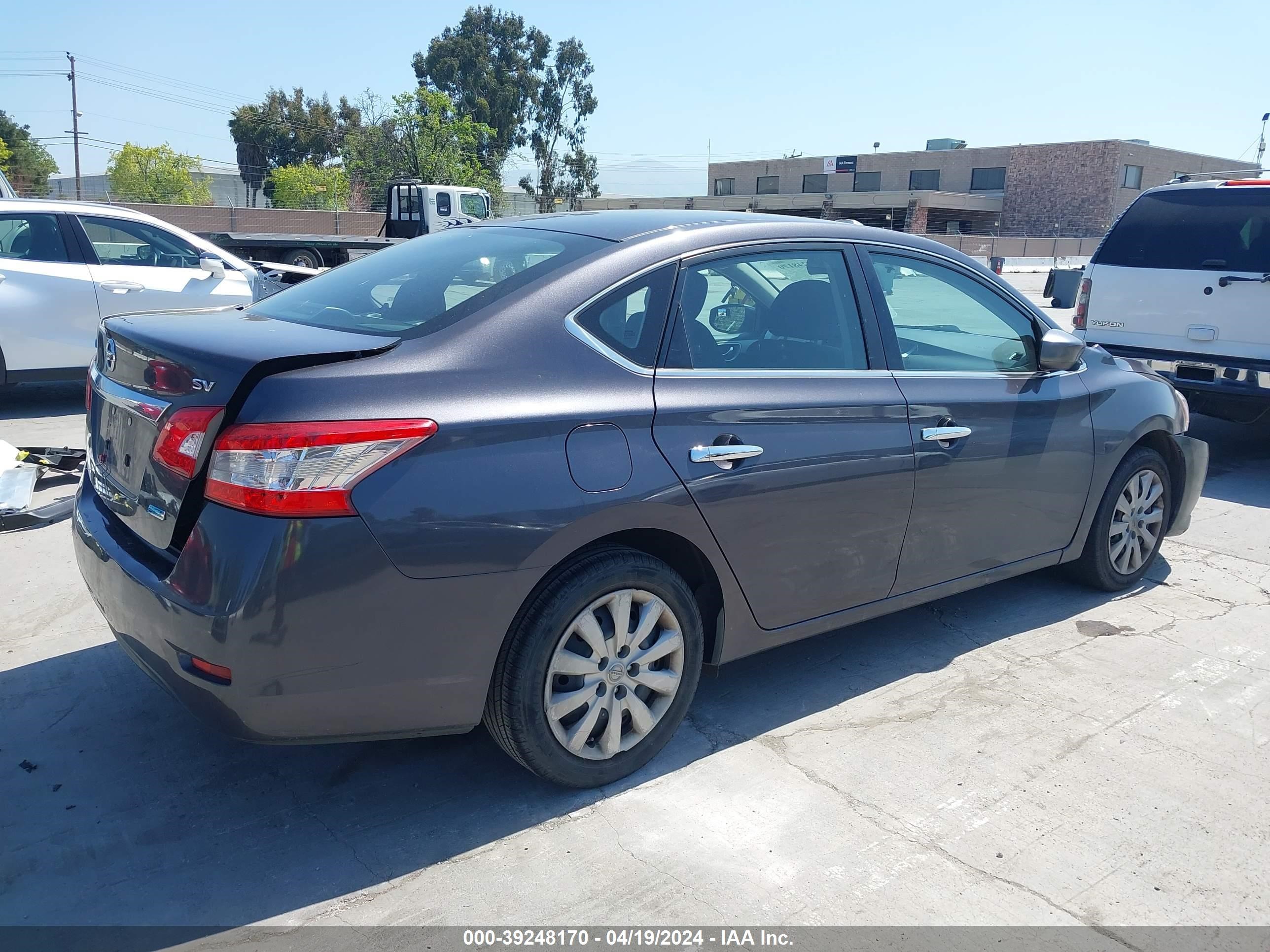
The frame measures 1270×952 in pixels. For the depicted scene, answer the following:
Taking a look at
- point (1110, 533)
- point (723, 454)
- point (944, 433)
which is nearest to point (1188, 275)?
point (1110, 533)

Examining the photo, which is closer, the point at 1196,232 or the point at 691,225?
the point at 691,225

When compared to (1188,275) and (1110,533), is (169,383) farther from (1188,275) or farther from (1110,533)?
(1188,275)

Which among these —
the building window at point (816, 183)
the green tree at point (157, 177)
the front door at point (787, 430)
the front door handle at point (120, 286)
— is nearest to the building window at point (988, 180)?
the building window at point (816, 183)

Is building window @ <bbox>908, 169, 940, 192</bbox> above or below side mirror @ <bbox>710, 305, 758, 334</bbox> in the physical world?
above

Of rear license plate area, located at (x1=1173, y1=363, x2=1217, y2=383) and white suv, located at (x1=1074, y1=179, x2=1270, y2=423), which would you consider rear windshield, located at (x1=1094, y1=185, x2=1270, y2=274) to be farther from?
rear license plate area, located at (x1=1173, y1=363, x2=1217, y2=383)

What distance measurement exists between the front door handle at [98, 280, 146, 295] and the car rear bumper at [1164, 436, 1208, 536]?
302 inches

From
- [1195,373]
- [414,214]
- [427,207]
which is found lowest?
[1195,373]

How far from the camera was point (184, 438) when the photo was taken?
8.93 ft

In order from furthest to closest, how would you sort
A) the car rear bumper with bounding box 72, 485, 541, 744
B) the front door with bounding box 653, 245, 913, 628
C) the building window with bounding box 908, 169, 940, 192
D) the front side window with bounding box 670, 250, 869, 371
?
1. the building window with bounding box 908, 169, 940, 192
2. the front side window with bounding box 670, 250, 869, 371
3. the front door with bounding box 653, 245, 913, 628
4. the car rear bumper with bounding box 72, 485, 541, 744

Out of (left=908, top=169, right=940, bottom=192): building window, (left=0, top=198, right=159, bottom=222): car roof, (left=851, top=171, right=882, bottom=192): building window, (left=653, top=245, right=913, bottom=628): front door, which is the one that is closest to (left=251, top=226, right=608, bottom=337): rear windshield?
(left=653, top=245, right=913, bottom=628): front door

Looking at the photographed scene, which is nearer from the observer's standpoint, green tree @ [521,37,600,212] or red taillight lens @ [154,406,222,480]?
red taillight lens @ [154,406,222,480]

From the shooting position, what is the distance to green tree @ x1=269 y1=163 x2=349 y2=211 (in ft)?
182

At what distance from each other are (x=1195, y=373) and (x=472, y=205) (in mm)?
22194

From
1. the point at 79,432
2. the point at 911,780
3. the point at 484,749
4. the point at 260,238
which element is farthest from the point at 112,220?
the point at 260,238
